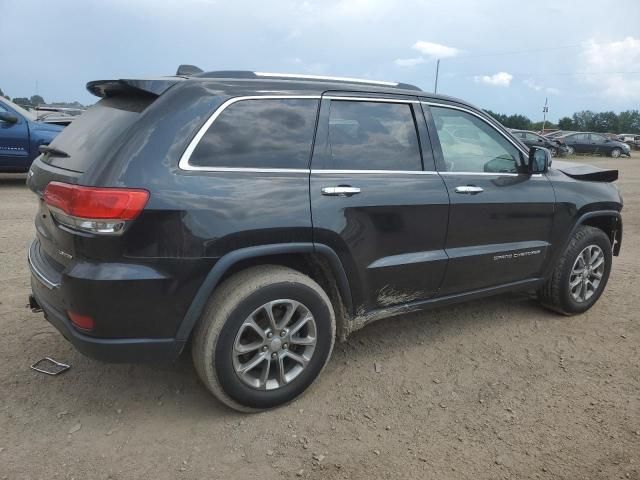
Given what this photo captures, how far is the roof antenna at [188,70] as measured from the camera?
330 centimetres

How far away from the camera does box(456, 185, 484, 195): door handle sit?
3.60m

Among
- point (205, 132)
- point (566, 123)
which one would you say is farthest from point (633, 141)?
point (205, 132)

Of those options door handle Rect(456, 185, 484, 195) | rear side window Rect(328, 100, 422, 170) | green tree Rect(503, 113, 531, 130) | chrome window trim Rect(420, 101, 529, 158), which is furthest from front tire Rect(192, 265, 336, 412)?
green tree Rect(503, 113, 531, 130)

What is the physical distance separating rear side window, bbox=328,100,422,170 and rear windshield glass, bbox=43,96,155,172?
1.06 metres

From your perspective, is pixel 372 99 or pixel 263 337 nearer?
pixel 263 337

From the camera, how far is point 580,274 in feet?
15.0

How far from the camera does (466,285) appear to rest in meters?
3.83

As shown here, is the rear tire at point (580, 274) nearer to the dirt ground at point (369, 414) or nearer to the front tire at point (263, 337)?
the dirt ground at point (369, 414)

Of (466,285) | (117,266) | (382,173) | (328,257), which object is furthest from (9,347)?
(466,285)

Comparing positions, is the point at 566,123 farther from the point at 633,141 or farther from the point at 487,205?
the point at 487,205

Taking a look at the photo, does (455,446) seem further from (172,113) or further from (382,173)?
(172,113)

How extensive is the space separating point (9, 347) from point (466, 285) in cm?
310

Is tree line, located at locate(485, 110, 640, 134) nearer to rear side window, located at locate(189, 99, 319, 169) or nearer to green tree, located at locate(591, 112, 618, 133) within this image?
green tree, located at locate(591, 112, 618, 133)

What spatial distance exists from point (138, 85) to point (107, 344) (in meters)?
1.31
